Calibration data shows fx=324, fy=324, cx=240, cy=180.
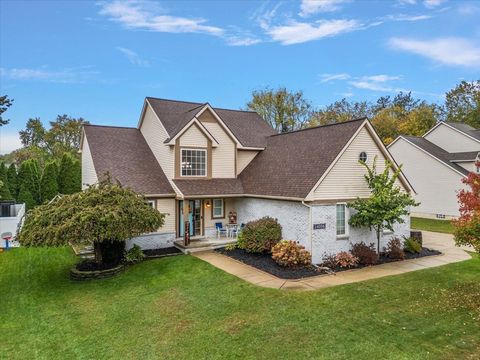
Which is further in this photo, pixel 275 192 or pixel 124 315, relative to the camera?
pixel 275 192

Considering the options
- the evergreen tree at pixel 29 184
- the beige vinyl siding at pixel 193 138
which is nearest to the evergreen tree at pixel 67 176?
the evergreen tree at pixel 29 184

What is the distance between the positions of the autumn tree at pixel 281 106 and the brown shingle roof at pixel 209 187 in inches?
1110

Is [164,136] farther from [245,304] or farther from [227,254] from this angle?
[245,304]

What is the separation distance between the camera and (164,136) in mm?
18953

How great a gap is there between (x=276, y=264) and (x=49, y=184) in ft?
68.8

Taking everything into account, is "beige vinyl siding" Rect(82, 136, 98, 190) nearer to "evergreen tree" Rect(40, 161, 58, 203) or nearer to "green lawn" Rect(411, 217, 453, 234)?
"evergreen tree" Rect(40, 161, 58, 203)

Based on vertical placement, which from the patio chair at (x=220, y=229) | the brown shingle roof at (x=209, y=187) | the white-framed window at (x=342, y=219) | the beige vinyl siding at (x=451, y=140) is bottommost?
the patio chair at (x=220, y=229)

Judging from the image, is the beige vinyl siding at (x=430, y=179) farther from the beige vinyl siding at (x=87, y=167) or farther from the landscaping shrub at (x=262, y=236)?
the beige vinyl siding at (x=87, y=167)

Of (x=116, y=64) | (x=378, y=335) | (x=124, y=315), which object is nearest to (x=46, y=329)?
(x=124, y=315)

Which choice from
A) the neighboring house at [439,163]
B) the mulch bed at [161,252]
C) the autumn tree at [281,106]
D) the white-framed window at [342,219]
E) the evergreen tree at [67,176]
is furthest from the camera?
the autumn tree at [281,106]

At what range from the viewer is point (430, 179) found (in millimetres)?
28812

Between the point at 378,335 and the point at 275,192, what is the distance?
907 cm

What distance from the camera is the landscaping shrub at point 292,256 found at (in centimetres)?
1373

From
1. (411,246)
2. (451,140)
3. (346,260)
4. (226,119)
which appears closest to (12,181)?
(226,119)
